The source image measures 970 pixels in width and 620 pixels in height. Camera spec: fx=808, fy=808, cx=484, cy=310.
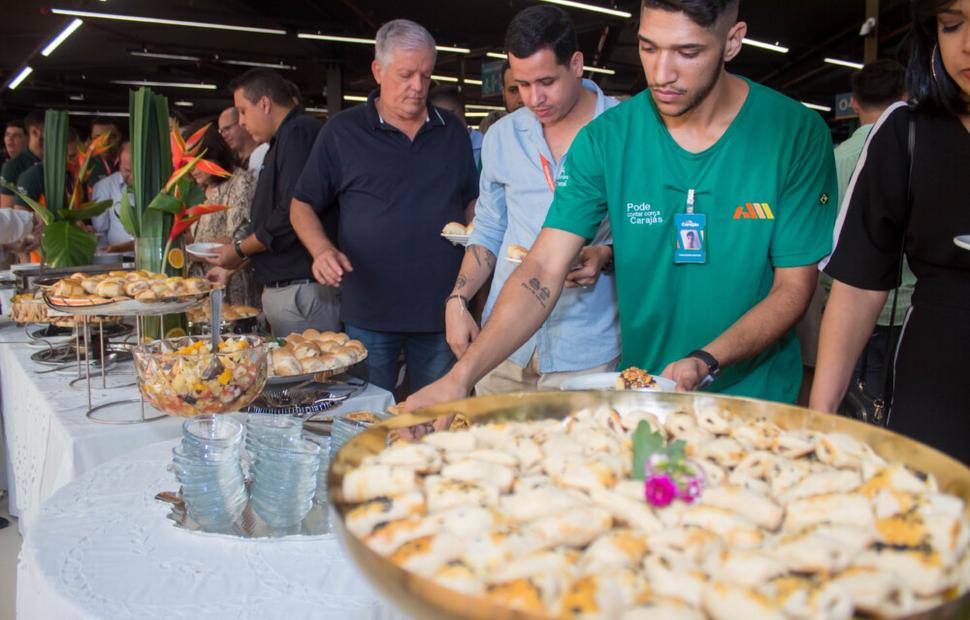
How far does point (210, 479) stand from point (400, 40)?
6.80 ft

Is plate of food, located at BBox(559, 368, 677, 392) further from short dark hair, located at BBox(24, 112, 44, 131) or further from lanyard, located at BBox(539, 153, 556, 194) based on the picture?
short dark hair, located at BBox(24, 112, 44, 131)

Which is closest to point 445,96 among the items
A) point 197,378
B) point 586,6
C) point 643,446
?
point 197,378

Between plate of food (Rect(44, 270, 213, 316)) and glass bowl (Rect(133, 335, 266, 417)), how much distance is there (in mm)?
379

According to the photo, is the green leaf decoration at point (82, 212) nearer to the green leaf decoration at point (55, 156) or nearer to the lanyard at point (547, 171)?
the green leaf decoration at point (55, 156)

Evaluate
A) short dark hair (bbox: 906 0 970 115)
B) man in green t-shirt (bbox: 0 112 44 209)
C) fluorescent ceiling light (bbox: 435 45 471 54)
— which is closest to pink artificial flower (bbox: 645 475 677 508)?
short dark hair (bbox: 906 0 970 115)

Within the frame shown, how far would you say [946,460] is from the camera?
672mm

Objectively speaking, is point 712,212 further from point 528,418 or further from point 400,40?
point 400,40

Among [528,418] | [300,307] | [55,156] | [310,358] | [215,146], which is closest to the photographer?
[528,418]

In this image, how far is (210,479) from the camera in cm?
116

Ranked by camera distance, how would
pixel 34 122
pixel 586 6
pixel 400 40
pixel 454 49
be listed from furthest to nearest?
pixel 454 49 < pixel 586 6 < pixel 34 122 < pixel 400 40

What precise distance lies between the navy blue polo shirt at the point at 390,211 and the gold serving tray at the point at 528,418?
2149 millimetres

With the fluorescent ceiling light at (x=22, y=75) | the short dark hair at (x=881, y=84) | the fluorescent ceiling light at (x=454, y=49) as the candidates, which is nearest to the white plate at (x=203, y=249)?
the short dark hair at (x=881, y=84)

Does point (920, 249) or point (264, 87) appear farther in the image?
point (264, 87)

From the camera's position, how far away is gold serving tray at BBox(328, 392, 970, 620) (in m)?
0.46
